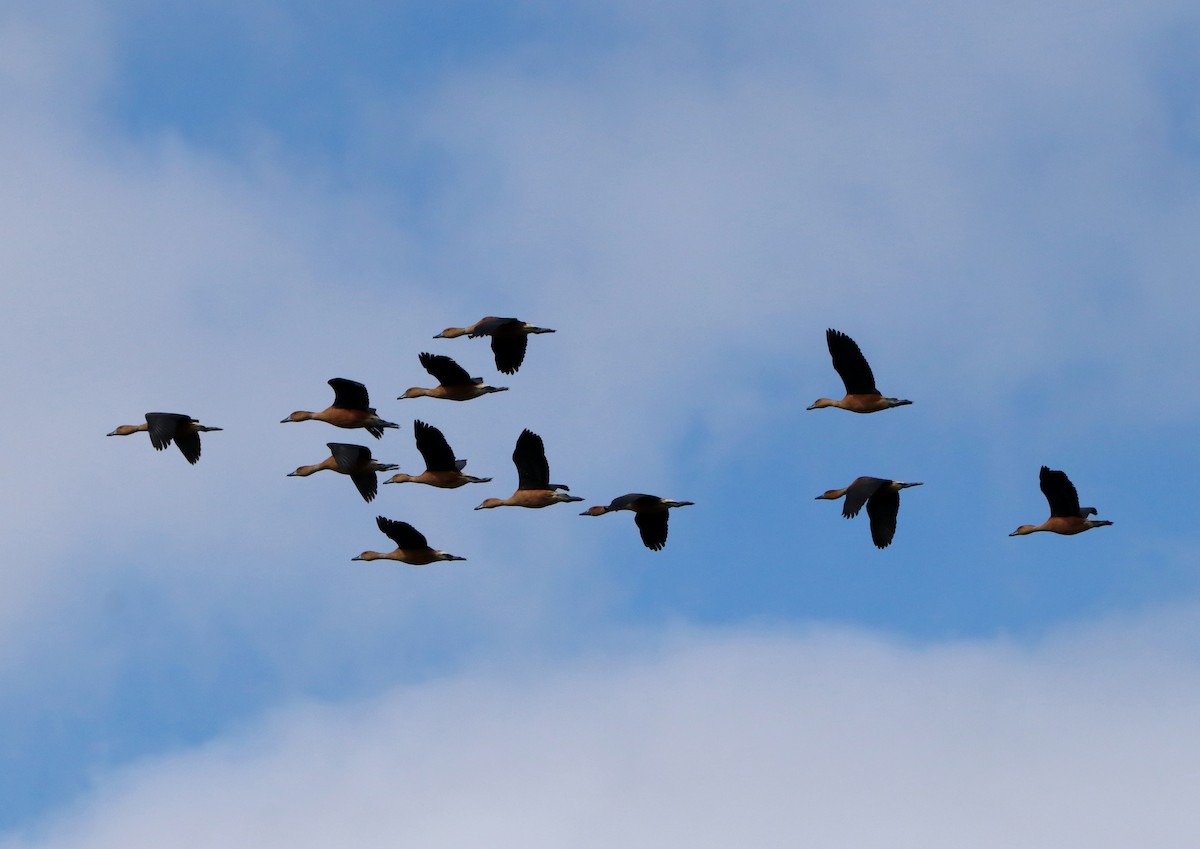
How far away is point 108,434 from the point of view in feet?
168

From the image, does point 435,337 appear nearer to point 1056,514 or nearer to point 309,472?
point 309,472

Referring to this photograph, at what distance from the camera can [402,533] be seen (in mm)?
47625

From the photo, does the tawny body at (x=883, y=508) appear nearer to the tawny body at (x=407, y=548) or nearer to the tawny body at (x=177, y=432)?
the tawny body at (x=407, y=548)

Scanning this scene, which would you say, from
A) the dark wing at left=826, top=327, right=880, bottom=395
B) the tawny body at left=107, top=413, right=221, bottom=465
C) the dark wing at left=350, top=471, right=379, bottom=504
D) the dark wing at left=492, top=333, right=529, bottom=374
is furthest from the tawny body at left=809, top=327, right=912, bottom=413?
the tawny body at left=107, top=413, right=221, bottom=465

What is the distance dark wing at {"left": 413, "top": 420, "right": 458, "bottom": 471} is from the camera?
47.1 metres

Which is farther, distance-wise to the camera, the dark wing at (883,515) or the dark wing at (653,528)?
the dark wing at (653,528)

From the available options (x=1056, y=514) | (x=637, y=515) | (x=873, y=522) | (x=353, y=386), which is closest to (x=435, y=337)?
(x=353, y=386)

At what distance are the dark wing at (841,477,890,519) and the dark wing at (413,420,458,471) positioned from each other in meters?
7.59

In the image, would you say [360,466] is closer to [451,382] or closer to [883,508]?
[451,382]

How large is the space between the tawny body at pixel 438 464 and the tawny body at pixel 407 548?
3.72 feet

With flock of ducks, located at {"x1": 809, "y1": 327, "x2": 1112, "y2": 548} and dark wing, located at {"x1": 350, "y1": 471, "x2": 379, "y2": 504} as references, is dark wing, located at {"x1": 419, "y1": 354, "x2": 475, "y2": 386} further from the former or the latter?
flock of ducks, located at {"x1": 809, "y1": 327, "x2": 1112, "y2": 548}

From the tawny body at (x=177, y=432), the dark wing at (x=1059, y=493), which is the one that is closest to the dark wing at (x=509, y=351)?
the tawny body at (x=177, y=432)

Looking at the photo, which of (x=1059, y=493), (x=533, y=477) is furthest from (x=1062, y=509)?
(x=533, y=477)

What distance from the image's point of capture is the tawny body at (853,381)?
4631 centimetres
